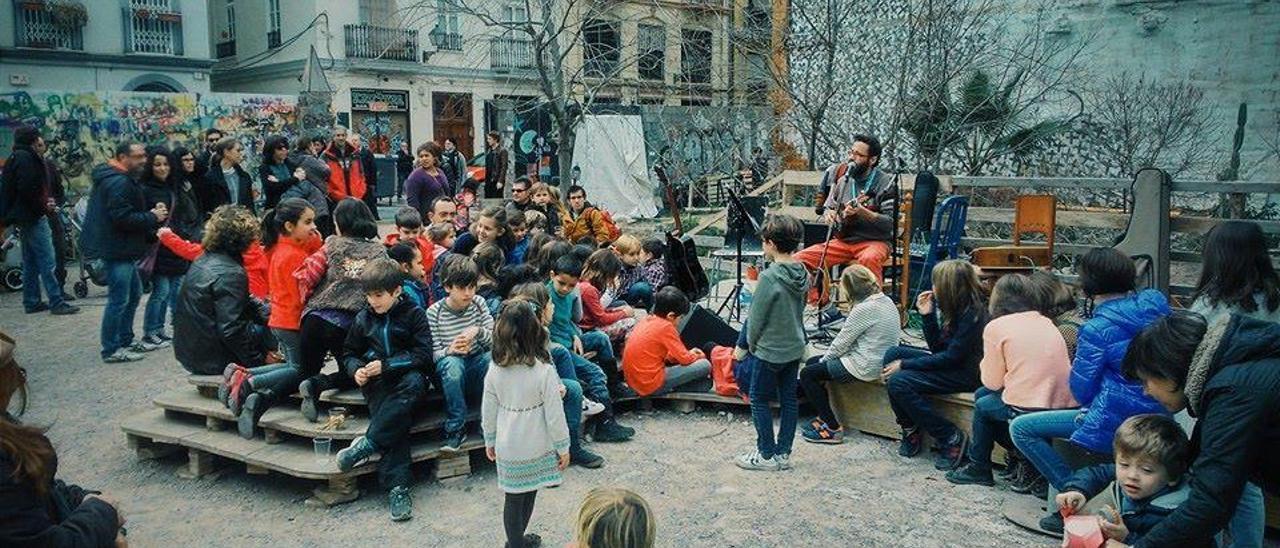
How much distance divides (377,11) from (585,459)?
27.2 m

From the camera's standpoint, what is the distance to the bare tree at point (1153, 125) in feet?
46.7

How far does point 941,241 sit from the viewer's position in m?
7.82

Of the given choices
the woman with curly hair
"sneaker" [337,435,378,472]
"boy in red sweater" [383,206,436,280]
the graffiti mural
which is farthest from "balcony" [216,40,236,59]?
"sneaker" [337,435,378,472]

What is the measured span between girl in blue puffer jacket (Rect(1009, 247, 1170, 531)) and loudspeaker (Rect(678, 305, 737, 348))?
2.68 meters

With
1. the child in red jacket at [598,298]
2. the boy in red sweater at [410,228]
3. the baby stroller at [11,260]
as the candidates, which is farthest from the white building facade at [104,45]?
the child in red jacket at [598,298]

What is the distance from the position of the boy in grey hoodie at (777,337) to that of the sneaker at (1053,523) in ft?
4.72

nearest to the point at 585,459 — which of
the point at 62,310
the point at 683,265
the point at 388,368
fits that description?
the point at 388,368

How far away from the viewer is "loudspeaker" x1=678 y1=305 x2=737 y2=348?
6988mm

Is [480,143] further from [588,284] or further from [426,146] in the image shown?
[588,284]

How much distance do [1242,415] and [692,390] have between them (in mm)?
4084

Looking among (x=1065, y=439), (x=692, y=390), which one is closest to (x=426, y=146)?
(x=692, y=390)

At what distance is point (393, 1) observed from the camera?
29.6m

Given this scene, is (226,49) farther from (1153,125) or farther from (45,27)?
(1153,125)

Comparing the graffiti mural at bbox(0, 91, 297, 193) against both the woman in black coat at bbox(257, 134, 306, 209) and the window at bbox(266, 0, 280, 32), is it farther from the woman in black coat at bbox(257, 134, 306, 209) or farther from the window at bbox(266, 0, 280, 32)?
the window at bbox(266, 0, 280, 32)
